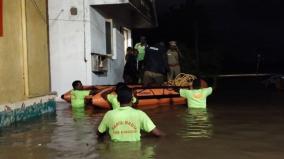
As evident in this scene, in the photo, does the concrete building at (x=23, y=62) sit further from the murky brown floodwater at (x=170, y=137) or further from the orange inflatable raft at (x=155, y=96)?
the orange inflatable raft at (x=155, y=96)

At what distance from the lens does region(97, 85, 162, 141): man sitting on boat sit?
8.18m

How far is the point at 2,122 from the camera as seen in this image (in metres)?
11.6

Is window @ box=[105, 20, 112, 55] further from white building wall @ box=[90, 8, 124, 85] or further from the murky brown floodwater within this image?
the murky brown floodwater

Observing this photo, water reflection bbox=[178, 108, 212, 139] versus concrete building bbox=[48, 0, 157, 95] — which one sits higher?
concrete building bbox=[48, 0, 157, 95]

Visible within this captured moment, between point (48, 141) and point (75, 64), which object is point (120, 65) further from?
point (48, 141)

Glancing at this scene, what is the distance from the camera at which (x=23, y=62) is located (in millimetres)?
13031

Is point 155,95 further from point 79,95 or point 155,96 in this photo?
point 79,95

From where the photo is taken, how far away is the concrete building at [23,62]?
12.0 m

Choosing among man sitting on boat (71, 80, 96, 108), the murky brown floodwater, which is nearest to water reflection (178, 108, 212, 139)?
the murky brown floodwater

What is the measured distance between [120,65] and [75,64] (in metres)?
5.40

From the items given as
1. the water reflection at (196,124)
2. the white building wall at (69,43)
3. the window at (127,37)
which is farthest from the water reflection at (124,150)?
the window at (127,37)

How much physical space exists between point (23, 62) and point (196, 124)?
14.3 ft

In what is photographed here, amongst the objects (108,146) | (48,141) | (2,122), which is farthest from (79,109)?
(108,146)

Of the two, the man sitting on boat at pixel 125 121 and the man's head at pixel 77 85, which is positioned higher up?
the man's head at pixel 77 85
